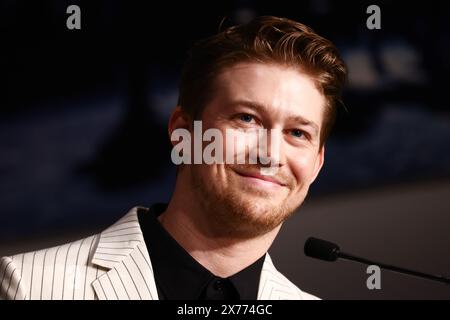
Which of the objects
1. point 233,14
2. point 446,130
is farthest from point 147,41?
point 446,130

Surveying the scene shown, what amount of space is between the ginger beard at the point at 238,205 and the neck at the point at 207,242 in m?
0.02

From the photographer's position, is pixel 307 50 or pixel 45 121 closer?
pixel 307 50

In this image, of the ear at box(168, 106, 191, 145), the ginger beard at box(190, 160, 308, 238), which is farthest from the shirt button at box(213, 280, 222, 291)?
the ear at box(168, 106, 191, 145)

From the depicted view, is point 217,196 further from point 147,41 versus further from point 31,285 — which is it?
point 147,41

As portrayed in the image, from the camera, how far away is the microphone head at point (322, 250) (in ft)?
6.50

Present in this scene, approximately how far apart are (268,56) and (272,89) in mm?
102

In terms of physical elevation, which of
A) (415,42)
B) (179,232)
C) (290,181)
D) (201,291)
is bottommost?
(201,291)

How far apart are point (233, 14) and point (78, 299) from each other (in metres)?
1.14

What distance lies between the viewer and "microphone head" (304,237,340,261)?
1.98 m

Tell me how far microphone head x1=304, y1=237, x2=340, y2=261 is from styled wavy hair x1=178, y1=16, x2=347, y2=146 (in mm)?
338

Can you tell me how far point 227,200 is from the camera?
2.00 m

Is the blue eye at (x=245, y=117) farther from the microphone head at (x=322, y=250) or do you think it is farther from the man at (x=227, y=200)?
the microphone head at (x=322, y=250)

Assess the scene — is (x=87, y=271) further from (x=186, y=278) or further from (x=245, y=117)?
(x=245, y=117)

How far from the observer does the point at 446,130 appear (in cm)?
274
